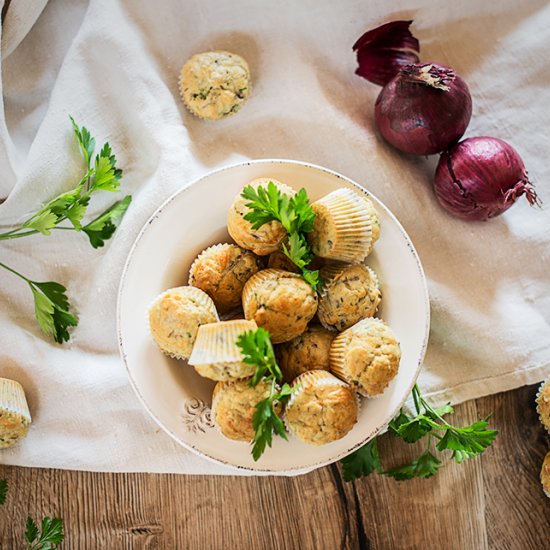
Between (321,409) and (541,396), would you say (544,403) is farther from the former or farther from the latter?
(321,409)

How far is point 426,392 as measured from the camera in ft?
5.45

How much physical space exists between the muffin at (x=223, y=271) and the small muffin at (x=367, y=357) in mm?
235

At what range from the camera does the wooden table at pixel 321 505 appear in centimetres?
171

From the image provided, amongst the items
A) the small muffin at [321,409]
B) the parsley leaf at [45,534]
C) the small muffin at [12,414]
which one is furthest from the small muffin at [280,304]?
the parsley leaf at [45,534]

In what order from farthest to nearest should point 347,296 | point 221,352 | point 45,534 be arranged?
point 45,534 < point 347,296 < point 221,352

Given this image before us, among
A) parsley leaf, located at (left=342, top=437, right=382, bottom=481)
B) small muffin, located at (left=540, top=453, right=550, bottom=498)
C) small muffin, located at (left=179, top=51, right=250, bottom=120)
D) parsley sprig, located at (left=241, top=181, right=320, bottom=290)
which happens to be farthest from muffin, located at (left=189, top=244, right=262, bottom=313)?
small muffin, located at (left=540, top=453, right=550, bottom=498)

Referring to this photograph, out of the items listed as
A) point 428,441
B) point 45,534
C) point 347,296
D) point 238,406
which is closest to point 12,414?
point 45,534

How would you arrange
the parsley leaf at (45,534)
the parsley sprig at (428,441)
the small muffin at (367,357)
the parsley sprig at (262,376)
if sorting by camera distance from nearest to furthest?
the parsley sprig at (262,376) → the small muffin at (367,357) → the parsley sprig at (428,441) → the parsley leaf at (45,534)

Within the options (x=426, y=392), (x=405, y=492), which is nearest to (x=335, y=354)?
(x=426, y=392)

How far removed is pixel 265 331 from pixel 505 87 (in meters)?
0.94

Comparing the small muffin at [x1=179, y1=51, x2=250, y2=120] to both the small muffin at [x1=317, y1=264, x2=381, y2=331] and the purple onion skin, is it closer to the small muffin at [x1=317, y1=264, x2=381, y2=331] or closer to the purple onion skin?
the purple onion skin

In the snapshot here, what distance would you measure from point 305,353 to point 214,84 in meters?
0.65

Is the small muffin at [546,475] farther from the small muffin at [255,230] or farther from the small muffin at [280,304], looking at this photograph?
the small muffin at [255,230]

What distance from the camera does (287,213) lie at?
1318 millimetres
